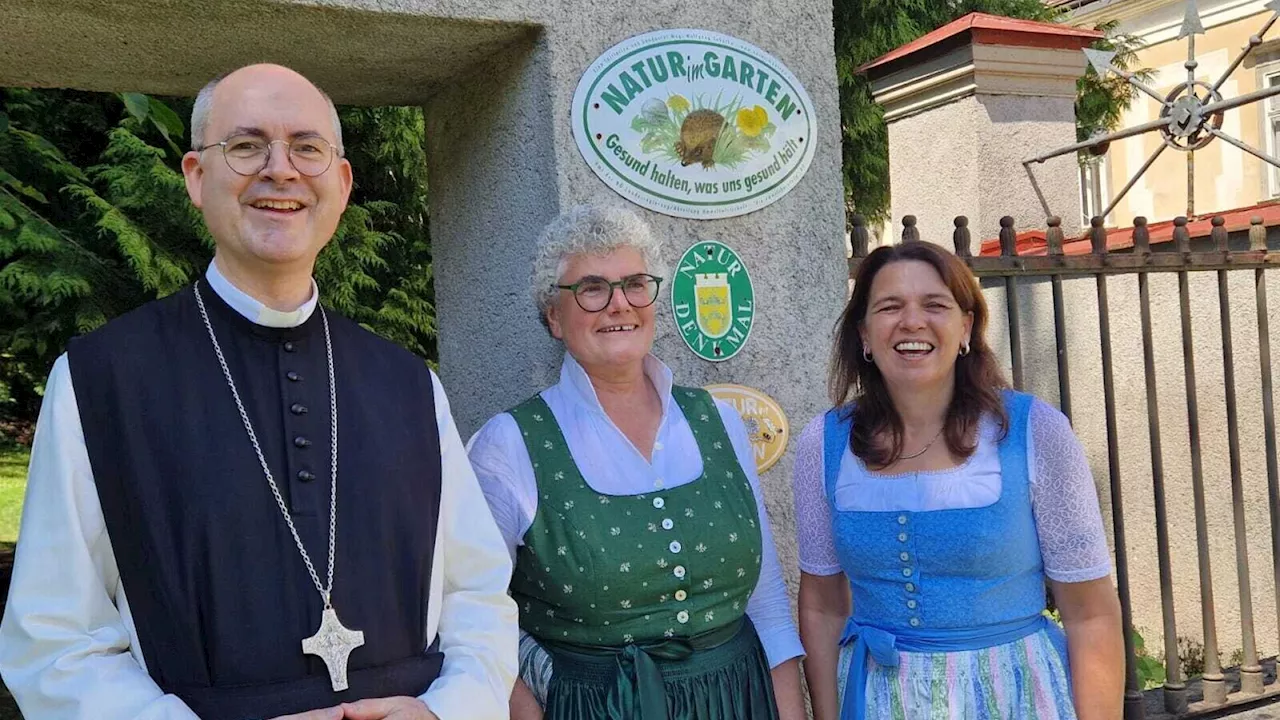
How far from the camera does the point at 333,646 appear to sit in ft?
5.31

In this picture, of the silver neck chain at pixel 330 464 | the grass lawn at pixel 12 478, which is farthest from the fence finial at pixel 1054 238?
the grass lawn at pixel 12 478

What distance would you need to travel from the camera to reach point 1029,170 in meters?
5.33

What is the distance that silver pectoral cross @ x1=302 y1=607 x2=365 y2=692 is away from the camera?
5.28 ft

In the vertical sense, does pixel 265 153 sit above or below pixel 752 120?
below

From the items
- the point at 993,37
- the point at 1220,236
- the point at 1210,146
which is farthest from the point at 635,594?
the point at 1210,146

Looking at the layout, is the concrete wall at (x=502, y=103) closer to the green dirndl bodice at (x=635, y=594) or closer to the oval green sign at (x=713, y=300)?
the oval green sign at (x=713, y=300)

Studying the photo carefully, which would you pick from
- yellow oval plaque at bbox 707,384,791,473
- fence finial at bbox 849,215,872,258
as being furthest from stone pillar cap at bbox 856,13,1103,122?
yellow oval plaque at bbox 707,384,791,473

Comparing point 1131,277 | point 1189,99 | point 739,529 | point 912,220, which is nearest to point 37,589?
point 739,529

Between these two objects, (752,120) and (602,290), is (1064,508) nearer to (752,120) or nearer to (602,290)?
(602,290)

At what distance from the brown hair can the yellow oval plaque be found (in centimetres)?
43

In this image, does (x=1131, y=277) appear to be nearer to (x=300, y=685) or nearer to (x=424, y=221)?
(x=424, y=221)

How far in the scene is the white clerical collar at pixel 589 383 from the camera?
222cm

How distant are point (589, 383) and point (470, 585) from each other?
1.72 ft

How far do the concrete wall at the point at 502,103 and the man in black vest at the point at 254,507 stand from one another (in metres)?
0.80
